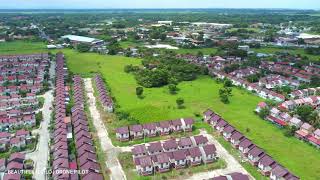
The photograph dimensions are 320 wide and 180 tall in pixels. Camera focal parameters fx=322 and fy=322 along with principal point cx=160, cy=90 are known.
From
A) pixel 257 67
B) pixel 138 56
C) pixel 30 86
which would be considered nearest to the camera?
pixel 30 86

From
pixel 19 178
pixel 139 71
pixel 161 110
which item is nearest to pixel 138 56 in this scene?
pixel 139 71

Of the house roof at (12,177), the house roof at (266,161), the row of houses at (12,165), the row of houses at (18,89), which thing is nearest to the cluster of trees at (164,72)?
the row of houses at (18,89)

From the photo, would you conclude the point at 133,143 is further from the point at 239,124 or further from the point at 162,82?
the point at 162,82

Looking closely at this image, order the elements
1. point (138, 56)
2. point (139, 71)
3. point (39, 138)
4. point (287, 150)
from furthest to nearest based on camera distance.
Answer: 1. point (138, 56)
2. point (139, 71)
3. point (39, 138)
4. point (287, 150)

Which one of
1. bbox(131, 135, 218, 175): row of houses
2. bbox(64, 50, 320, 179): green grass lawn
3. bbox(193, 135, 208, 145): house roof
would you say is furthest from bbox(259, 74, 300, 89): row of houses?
bbox(131, 135, 218, 175): row of houses

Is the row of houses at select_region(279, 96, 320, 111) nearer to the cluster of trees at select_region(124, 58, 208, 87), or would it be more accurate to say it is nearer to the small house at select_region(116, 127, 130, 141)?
the cluster of trees at select_region(124, 58, 208, 87)

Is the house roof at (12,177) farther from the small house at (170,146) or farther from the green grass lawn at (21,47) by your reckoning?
the green grass lawn at (21,47)

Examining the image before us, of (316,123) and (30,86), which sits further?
(30,86)
